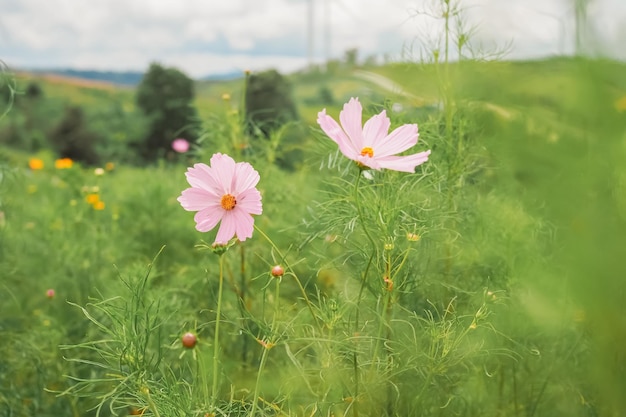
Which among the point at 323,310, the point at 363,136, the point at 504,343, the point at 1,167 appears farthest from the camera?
the point at 1,167

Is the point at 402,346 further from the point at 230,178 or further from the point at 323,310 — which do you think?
the point at 230,178

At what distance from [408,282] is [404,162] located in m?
0.24

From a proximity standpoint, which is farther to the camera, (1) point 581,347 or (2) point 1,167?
(2) point 1,167

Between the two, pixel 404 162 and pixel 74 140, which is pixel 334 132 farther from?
pixel 74 140

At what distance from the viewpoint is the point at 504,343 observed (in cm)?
79

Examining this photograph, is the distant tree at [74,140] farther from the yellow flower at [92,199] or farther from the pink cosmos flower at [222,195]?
the pink cosmos flower at [222,195]

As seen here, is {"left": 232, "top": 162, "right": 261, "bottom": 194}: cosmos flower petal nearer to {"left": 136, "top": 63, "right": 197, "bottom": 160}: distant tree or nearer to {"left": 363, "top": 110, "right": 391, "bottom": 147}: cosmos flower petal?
{"left": 363, "top": 110, "right": 391, "bottom": 147}: cosmos flower petal

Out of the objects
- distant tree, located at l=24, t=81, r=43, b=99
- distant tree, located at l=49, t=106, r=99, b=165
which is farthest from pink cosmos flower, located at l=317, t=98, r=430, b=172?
distant tree, located at l=24, t=81, r=43, b=99

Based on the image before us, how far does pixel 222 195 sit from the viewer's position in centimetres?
53

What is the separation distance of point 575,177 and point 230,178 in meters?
0.26

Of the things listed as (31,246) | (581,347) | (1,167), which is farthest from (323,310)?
(31,246)

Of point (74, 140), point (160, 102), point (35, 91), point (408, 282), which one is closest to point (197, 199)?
point (408, 282)

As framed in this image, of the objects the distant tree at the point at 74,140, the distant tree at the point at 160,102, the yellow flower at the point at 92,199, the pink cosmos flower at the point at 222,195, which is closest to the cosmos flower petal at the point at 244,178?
the pink cosmos flower at the point at 222,195

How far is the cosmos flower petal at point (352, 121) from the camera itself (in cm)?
50
